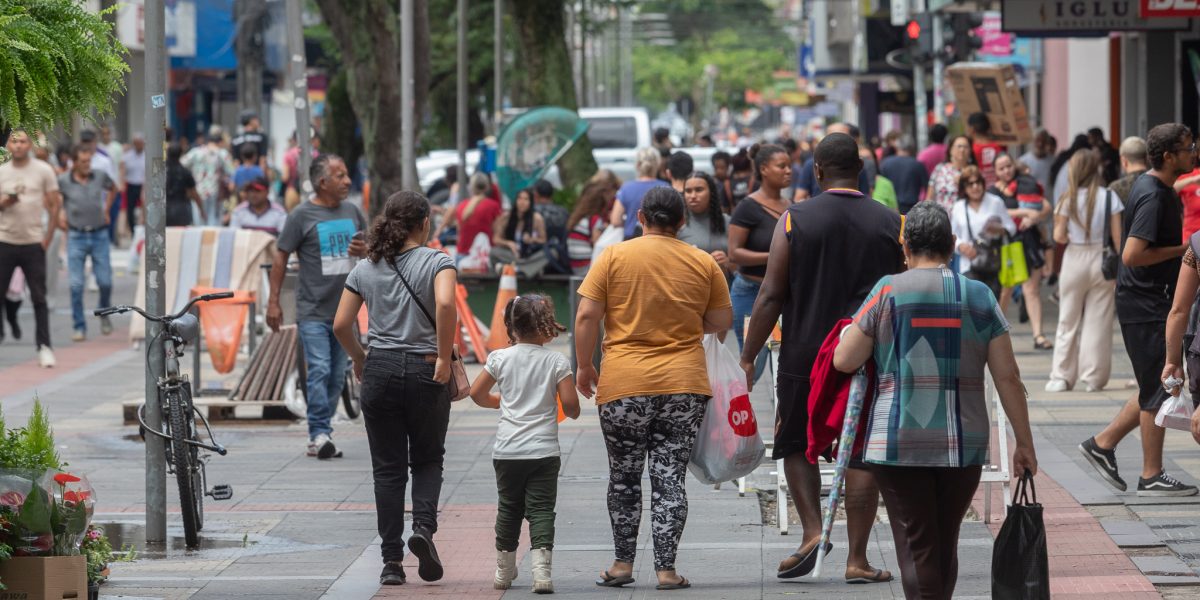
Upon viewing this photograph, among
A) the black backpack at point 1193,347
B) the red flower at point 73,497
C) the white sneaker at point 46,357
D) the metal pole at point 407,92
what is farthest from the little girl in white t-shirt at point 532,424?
the metal pole at point 407,92

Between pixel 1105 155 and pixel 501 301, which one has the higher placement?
pixel 1105 155

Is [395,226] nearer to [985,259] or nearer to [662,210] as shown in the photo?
[662,210]

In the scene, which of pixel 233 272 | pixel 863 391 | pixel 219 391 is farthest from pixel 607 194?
pixel 863 391

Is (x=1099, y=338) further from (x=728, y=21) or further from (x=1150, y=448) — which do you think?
(x=728, y=21)

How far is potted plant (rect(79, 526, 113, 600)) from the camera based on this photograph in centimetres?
692

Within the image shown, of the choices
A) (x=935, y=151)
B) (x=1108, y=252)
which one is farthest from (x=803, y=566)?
(x=935, y=151)

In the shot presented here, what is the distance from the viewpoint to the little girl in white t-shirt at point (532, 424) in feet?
24.0

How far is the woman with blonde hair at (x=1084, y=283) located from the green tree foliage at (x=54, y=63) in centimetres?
813

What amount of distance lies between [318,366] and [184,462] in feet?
8.51

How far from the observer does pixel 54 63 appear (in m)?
6.13

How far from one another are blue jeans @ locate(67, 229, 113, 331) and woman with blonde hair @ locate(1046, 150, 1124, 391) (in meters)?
9.12

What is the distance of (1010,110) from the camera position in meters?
19.9

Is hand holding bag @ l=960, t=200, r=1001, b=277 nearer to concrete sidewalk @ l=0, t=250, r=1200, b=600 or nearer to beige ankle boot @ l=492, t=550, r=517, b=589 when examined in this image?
concrete sidewalk @ l=0, t=250, r=1200, b=600

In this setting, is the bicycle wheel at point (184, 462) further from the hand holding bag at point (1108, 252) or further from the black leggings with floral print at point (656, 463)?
the hand holding bag at point (1108, 252)
